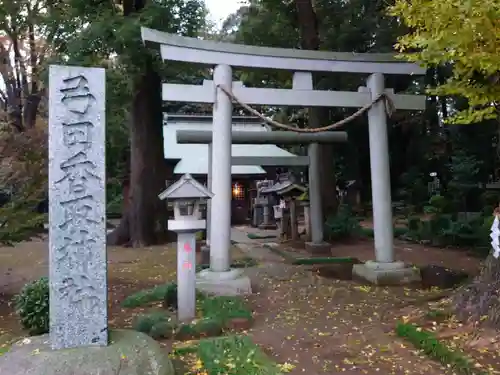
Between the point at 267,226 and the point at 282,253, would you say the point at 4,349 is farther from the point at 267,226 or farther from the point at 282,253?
the point at 267,226

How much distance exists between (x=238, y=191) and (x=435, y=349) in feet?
70.4

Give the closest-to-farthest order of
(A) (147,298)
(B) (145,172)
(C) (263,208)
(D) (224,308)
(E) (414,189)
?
(D) (224,308) → (A) (147,298) → (B) (145,172) → (E) (414,189) → (C) (263,208)

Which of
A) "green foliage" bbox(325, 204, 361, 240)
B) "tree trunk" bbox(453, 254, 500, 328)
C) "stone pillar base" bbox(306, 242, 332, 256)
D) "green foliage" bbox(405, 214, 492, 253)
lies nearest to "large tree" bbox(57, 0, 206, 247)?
"stone pillar base" bbox(306, 242, 332, 256)

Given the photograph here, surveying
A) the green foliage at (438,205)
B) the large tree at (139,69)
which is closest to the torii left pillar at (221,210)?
the large tree at (139,69)

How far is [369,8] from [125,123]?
12163mm

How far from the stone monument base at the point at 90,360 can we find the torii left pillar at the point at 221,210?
345 cm

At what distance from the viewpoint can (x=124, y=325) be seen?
21.9 ft

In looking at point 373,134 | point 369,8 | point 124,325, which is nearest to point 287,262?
point 373,134

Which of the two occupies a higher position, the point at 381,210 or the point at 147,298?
the point at 381,210

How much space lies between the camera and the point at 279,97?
8609 millimetres

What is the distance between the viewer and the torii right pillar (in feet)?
28.8

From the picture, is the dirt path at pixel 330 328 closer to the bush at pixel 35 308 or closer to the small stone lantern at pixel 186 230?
the small stone lantern at pixel 186 230

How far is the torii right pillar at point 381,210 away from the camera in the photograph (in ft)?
28.8

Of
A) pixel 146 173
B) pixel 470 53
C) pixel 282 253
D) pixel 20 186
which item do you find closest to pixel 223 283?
pixel 20 186
